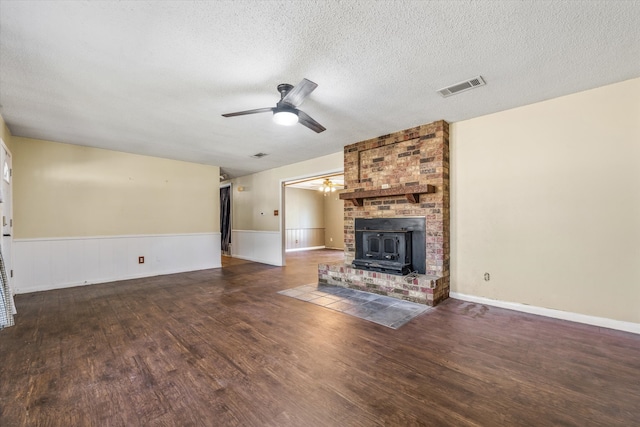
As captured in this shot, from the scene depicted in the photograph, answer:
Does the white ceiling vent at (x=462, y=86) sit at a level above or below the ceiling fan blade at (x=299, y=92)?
above

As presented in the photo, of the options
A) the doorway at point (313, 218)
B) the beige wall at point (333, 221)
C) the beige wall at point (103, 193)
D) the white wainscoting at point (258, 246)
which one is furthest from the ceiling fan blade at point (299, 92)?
the beige wall at point (333, 221)

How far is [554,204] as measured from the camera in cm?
313

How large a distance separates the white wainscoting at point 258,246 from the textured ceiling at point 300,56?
3.74 metres

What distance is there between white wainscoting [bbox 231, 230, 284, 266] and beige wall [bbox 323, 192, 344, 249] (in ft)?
12.5

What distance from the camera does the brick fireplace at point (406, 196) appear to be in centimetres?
380

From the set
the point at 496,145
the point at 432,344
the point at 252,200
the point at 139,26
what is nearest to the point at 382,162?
the point at 496,145

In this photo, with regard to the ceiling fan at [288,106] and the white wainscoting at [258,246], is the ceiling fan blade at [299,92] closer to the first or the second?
the ceiling fan at [288,106]

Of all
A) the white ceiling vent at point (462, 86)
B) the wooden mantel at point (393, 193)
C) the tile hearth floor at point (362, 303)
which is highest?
the white ceiling vent at point (462, 86)

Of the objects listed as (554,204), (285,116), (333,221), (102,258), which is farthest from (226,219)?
(554,204)

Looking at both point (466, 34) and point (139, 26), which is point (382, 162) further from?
point (139, 26)

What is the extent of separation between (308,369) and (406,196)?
2.78 meters

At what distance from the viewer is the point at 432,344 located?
97.6 inches

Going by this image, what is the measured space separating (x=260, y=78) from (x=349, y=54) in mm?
868

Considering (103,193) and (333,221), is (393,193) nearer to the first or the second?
(103,193)
